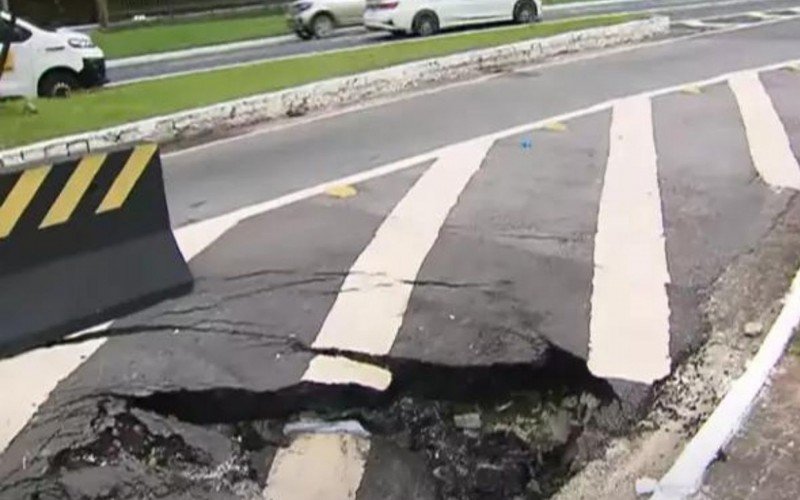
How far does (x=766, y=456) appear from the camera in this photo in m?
4.98

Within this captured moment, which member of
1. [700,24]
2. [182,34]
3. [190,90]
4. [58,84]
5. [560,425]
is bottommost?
[700,24]

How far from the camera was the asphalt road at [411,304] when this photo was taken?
521 cm

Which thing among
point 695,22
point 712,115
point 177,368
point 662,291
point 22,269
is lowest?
point 695,22

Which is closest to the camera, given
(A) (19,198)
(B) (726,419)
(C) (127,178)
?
(B) (726,419)

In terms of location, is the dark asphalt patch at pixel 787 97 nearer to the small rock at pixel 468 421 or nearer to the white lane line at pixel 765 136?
the white lane line at pixel 765 136

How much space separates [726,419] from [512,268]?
258 centimetres

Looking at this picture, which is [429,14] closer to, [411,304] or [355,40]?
[355,40]

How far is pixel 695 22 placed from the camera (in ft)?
86.1

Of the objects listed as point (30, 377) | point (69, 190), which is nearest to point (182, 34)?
point (69, 190)

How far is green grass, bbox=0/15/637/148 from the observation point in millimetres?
12867

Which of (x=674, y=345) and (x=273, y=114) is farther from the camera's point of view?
(x=273, y=114)

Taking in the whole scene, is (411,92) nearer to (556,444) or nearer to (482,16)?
(556,444)

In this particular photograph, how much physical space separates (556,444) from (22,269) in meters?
3.23

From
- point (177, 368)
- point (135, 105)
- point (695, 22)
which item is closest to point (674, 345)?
point (177, 368)
